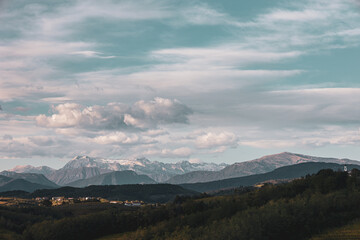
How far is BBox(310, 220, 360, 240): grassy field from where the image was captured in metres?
121

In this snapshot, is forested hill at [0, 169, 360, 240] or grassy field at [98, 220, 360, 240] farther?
forested hill at [0, 169, 360, 240]

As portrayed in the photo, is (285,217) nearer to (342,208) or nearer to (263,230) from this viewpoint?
(263,230)

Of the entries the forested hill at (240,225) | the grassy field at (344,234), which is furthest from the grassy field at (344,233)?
the forested hill at (240,225)

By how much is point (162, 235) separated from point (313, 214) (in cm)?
5987

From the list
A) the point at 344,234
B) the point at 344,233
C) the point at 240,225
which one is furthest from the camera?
the point at 240,225

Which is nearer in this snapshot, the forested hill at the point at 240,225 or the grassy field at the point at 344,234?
the grassy field at the point at 344,234

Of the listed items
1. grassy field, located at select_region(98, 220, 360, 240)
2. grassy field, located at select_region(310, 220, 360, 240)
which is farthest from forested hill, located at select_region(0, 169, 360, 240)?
grassy field, located at select_region(310, 220, 360, 240)

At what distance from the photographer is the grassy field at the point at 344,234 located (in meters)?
121

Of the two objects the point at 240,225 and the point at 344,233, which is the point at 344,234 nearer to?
the point at 344,233

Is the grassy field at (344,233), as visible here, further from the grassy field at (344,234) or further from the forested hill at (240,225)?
the forested hill at (240,225)

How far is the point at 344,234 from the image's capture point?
12425cm

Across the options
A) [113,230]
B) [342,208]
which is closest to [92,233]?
[113,230]

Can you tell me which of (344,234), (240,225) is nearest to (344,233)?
(344,234)

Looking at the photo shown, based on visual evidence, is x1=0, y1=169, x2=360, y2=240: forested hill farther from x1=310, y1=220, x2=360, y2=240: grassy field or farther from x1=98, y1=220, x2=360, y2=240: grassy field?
x1=310, y1=220, x2=360, y2=240: grassy field
